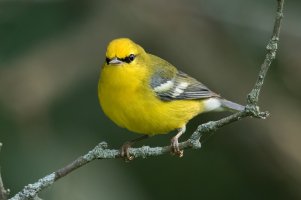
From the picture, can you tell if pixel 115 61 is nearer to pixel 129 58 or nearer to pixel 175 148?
pixel 129 58

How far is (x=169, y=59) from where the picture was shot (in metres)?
6.54

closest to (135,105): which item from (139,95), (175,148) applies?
(139,95)

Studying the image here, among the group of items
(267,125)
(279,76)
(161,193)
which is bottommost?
(161,193)

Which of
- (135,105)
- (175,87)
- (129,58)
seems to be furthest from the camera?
(175,87)

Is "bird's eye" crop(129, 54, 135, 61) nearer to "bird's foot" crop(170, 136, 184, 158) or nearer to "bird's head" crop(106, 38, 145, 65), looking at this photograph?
"bird's head" crop(106, 38, 145, 65)

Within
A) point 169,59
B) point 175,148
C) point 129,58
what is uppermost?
point 129,58

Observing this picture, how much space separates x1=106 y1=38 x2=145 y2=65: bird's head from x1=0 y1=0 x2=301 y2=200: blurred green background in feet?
3.02

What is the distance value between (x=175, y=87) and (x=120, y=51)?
2.27ft

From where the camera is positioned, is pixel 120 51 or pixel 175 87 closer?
pixel 120 51

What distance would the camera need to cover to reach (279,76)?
623 cm

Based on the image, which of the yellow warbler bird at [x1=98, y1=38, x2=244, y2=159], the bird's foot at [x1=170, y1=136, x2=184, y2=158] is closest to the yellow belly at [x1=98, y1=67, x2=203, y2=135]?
the yellow warbler bird at [x1=98, y1=38, x2=244, y2=159]

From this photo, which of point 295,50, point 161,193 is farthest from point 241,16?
point 161,193

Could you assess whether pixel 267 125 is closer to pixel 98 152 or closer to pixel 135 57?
pixel 135 57

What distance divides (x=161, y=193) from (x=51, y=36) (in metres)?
1.70
